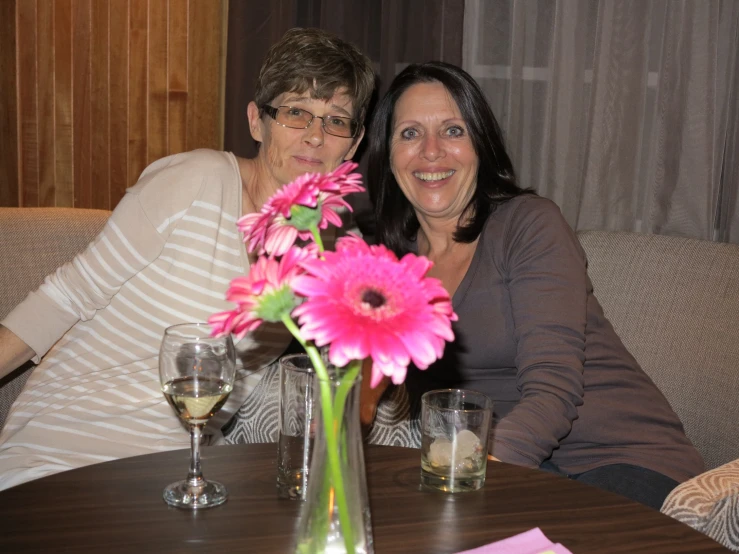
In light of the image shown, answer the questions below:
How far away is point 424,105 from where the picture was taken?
1896 mm

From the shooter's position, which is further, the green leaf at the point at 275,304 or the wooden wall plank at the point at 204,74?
the wooden wall plank at the point at 204,74

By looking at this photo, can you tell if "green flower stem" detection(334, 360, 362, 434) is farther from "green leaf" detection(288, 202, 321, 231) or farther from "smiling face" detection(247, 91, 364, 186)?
"smiling face" detection(247, 91, 364, 186)

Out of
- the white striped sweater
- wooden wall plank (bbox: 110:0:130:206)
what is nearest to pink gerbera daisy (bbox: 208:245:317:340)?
the white striped sweater

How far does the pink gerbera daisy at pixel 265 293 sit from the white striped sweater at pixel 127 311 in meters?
0.94

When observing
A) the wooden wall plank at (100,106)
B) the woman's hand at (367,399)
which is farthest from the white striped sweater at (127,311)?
the wooden wall plank at (100,106)

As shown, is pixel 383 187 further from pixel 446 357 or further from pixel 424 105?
pixel 446 357

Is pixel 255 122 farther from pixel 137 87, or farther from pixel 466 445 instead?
pixel 137 87

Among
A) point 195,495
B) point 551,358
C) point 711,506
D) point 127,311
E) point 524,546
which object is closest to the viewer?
point 524,546

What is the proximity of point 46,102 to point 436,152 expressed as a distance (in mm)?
2004

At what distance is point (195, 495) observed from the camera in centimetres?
104

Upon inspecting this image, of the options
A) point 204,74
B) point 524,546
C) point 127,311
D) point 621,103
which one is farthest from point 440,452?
point 204,74

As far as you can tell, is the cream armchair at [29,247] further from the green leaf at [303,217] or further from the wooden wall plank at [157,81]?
the green leaf at [303,217]

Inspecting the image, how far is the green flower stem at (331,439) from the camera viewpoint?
2.46 feet

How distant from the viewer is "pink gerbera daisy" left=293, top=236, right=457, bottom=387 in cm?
66
